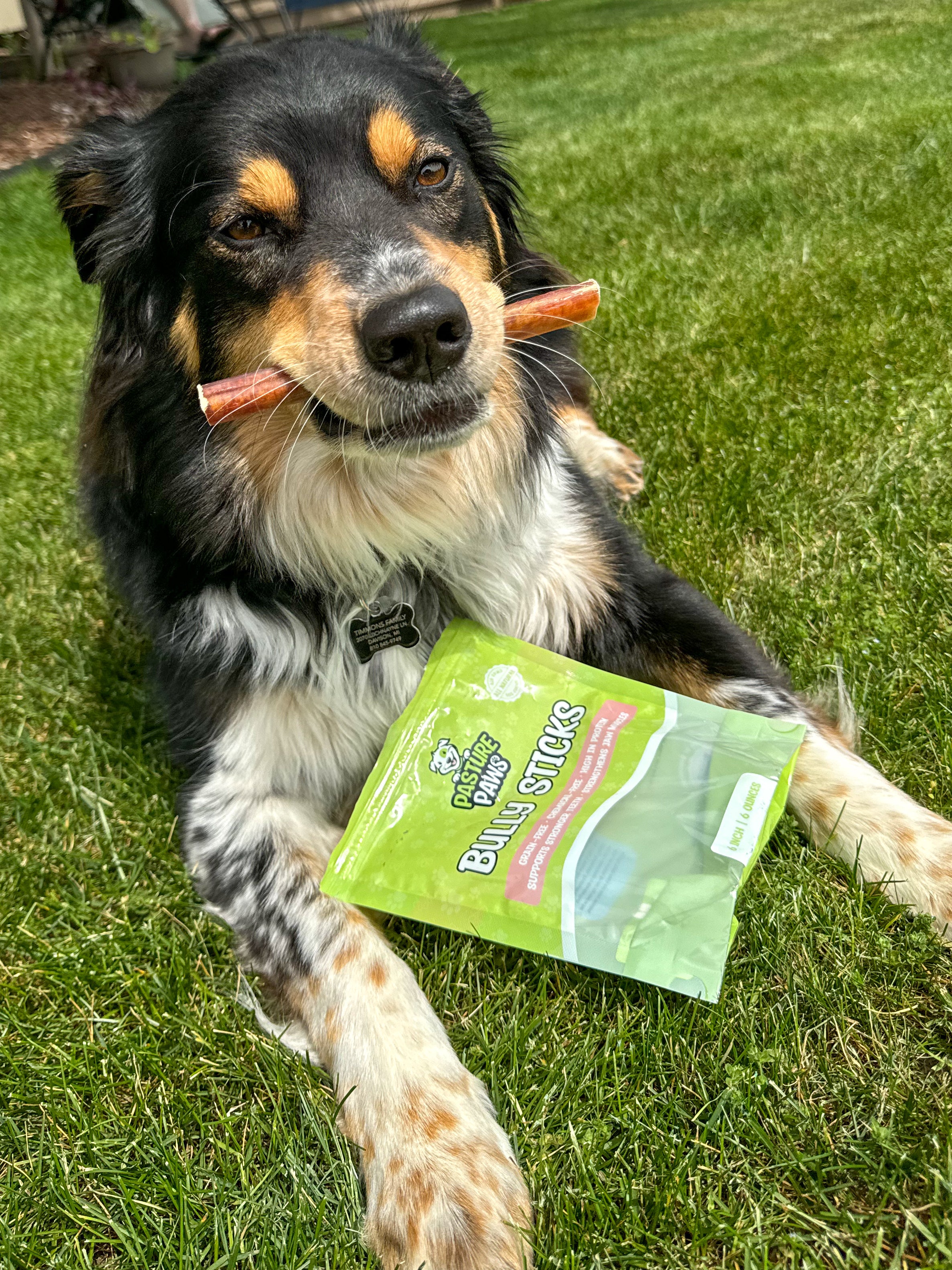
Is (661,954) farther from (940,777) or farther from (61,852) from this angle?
(61,852)

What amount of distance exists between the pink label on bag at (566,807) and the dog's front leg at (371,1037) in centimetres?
30

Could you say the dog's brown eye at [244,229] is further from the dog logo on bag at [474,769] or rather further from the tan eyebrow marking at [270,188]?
the dog logo on bag at [474,769]

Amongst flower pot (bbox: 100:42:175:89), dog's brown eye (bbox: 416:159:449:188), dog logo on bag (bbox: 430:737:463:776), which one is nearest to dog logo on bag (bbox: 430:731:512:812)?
dog logo on bag (bbox: 430:737:463:776)

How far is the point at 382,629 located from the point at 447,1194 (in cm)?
133

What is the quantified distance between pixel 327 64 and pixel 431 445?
0.99 m

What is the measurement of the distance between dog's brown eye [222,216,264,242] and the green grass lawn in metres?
1.17

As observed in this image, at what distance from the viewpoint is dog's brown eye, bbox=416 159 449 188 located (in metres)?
2.42

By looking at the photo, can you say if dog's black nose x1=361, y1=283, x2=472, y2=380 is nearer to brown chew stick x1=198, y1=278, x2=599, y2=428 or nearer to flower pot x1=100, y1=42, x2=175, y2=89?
brown chew stick x1=198, y1=278, x2=599, y2=428

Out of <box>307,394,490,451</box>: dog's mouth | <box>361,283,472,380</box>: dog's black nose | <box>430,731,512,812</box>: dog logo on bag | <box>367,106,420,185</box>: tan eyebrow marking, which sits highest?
<box>367,106,420,185</box>: tan eyebrow marking

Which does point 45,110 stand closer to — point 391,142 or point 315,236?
point 391,142

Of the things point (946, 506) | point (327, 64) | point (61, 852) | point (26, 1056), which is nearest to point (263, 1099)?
point (26, 1056)

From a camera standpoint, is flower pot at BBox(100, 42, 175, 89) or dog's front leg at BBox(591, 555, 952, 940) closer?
dog's front leg at BBox(591, 555, 952, 940)

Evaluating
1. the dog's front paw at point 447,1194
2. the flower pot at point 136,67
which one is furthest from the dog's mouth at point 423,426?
the flower pot at point 136,67

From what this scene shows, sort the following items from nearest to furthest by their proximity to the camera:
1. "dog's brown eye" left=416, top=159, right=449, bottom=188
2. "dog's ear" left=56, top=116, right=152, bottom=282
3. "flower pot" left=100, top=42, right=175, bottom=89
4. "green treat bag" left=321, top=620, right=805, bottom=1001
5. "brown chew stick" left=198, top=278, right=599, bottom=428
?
"green treat bag" left=321, top=620, right=805, bottom=1001 < "brown chew stick" left=198, top=278, right=599, bottom=428 < "dog's brown eye" left=416, top=159, right=449, bottom=188 < "dog's ear" left=56, top=116, right=152, bottom=282 < "flower pot" left=100, top=42, right=175, bottom=89
